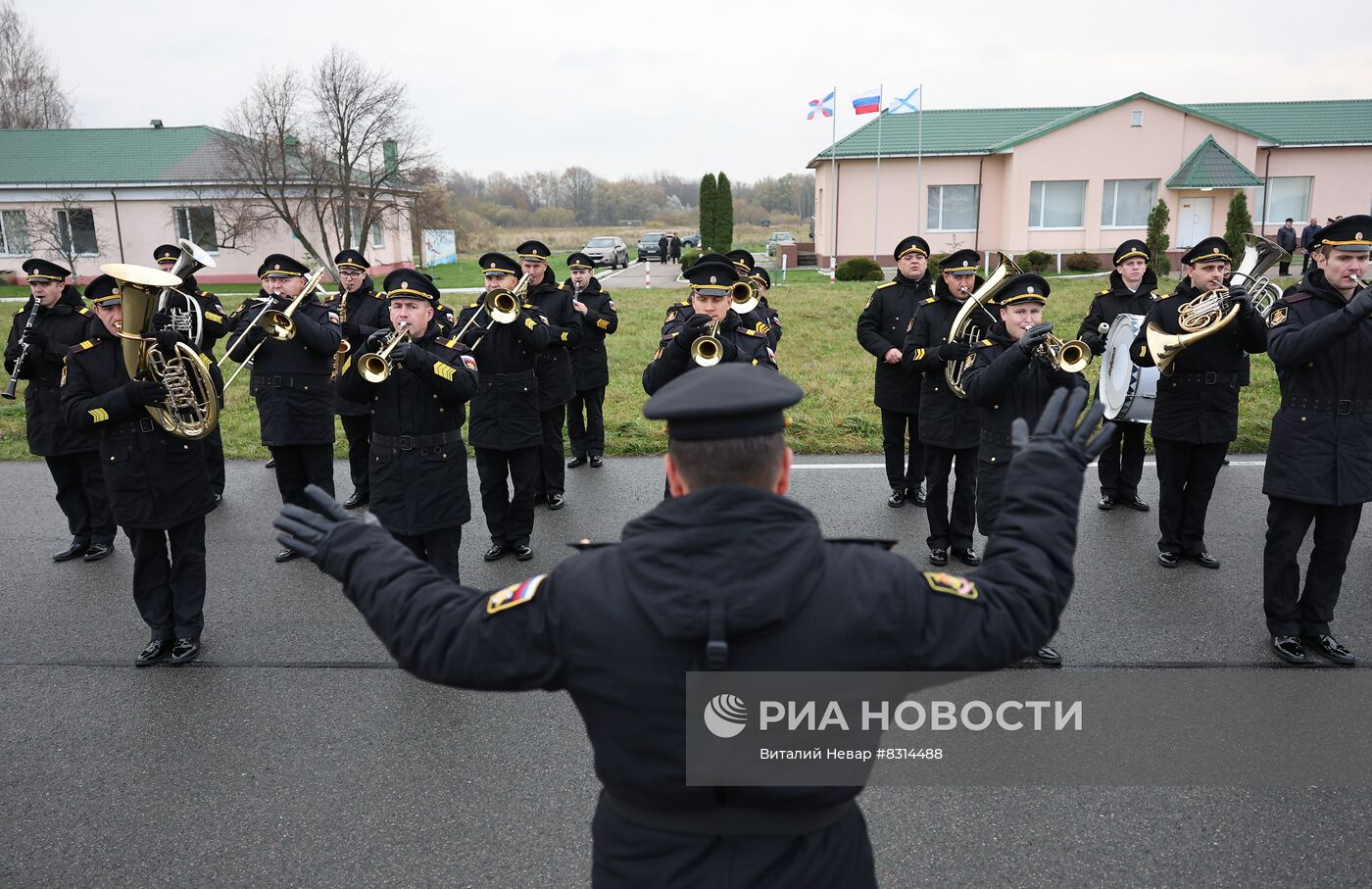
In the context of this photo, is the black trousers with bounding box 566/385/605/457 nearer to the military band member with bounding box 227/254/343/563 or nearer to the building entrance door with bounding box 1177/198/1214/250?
the military band member with bounding box 227/254/343/563

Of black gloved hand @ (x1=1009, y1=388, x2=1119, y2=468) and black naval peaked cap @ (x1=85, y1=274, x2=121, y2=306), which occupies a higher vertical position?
black naval peaked cap @ (x1=85, y1=274, x2=121, y2=306)

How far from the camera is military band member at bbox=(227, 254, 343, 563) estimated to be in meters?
7.05

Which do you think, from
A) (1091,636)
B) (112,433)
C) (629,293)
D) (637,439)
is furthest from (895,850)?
(629,293)

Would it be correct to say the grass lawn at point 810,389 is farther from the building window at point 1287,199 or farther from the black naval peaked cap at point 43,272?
the building window at point 1287,199

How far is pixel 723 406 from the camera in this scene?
172 cm

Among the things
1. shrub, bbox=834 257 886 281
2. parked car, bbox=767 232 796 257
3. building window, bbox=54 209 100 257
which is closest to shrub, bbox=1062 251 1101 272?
shrub, bbox=834 257 886 281

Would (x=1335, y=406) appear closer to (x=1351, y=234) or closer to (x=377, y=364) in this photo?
(x=1351, y=234)

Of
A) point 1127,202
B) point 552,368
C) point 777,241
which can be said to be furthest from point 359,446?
point 777,241

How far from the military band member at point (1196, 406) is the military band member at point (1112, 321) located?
1151mm

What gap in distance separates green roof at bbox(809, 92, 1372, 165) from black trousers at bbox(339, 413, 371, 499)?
2399 centimetres

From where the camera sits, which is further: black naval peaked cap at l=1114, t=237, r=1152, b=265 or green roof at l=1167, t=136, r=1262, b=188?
green roof at l=1167, t=136, r=1262, b=188

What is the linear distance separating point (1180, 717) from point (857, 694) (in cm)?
331

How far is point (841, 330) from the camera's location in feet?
53.9

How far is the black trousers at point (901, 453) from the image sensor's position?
311 inches
